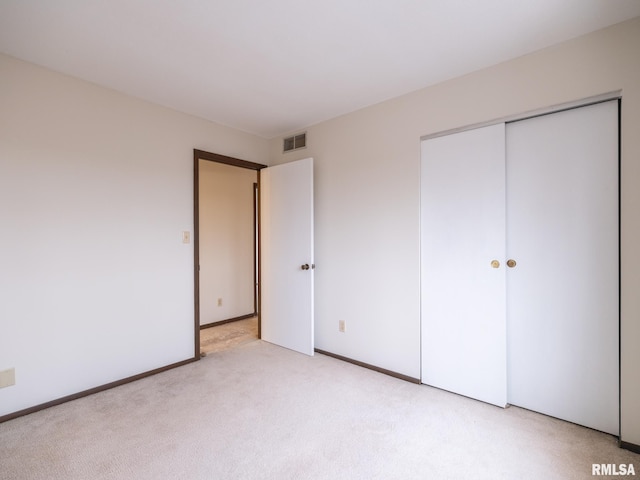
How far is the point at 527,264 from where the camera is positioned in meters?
2.25

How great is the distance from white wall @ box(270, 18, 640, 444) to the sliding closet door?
0.11 meters

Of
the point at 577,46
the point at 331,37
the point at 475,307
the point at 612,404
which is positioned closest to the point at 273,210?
the point at 331,37

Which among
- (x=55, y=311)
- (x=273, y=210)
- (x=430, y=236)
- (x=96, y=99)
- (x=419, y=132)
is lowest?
(x=55, y=311)

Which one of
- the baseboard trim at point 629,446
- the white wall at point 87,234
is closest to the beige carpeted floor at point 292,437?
the baseboard trim at point 629,446

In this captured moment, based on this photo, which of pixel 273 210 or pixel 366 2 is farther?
pixel 273 210

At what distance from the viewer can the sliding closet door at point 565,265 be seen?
1.95 metres

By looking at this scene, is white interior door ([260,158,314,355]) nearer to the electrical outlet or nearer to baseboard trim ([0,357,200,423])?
baseboard trim ([0,357,200,423])

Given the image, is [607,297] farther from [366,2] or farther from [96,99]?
[96,99]

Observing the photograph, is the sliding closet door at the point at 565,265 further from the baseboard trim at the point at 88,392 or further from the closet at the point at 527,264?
the baseboard trim at the point at 88,392

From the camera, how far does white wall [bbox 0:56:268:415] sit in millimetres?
2191

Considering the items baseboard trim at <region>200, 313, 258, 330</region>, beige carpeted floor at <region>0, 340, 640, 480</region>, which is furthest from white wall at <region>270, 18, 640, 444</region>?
baseboard trim at <region>200, 313, 258, 330</region>

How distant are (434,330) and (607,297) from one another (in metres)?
1.12

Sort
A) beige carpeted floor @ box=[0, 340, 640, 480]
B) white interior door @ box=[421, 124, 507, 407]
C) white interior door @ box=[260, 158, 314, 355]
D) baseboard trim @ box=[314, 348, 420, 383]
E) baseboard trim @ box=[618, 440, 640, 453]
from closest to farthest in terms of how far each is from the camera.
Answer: beige carpeted floor @ box=[0, 340, 640, 480] → baseboard trim @ box=[618, 440, 640, 453] → white interior door @ box=[421, 124, 507, 407] → baseboard trim @ box=[314, 348, 420, 383] → white interior door @ box=[260, 158, 314, 355]

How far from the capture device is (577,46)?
1994 mm
